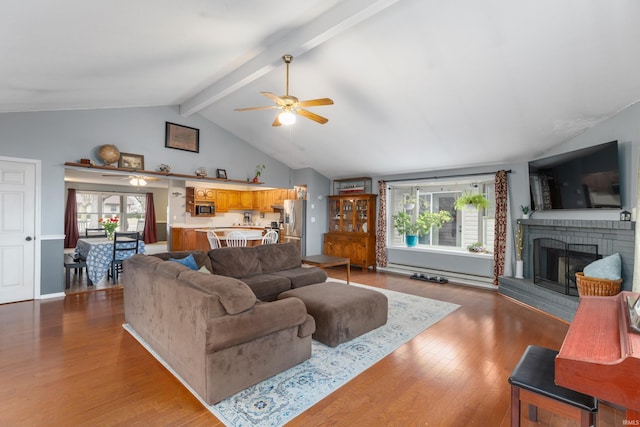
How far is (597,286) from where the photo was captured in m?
3.56

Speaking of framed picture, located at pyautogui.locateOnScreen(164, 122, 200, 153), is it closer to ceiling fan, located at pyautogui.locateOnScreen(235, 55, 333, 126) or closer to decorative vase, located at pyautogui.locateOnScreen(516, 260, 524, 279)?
ceiling fan, located at pyautogui.locateOnScreen(235, 55, 333, 126)

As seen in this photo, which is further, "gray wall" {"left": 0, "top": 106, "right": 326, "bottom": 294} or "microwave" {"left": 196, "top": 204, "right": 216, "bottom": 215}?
"microwave" {"left": 196, "top": 204, "right": 216, "bottom": 215}

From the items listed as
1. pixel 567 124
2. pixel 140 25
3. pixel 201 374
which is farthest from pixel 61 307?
pixel 567 124

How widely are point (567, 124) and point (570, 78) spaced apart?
1.01 metres

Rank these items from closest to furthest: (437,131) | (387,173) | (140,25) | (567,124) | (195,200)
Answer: (140,25) → (567,124) → (437,131) → (387,173) → (195,200)

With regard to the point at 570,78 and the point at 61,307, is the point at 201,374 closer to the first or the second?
the point at 61,307

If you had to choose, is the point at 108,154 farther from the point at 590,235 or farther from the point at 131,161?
the point at 590,235

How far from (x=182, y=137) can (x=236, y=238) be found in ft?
7.56

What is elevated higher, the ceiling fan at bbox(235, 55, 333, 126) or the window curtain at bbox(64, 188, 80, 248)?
the ceiling fan at bbox(235, 55, 333, 126)

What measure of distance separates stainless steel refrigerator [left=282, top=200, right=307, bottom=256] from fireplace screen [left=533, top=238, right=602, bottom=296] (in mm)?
4804

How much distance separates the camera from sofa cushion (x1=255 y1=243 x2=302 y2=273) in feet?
15.5

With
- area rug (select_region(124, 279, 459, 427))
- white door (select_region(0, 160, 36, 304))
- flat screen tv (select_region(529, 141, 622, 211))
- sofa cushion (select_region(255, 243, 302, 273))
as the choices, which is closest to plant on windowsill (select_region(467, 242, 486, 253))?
flat screen tv (select_region(529, 141, 622, 211))

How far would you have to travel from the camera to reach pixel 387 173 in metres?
7.13

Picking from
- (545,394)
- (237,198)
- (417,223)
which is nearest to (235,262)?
(545,394)
